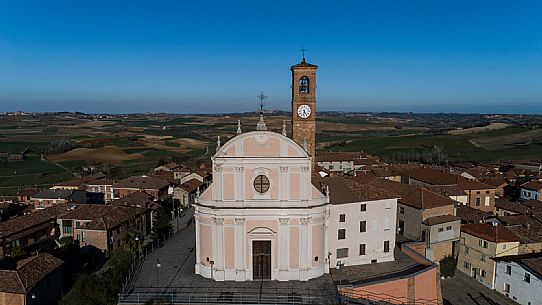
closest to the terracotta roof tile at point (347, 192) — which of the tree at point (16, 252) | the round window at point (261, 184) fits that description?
the round window at point (261, 184)

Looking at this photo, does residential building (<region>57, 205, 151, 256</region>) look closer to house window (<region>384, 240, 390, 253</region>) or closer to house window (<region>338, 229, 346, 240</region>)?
house window (<region>338, 229, 346, 240</region>)

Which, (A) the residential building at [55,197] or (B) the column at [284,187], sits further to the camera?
(A) the residential building at [55,197]

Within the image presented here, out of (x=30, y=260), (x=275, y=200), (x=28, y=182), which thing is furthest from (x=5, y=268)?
(x=28, y=182)

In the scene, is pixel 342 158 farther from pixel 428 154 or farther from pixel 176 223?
pixel 176 223

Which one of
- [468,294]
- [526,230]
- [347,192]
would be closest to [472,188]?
[526,230]

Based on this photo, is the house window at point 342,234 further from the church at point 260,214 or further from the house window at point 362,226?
the church at point 260,214

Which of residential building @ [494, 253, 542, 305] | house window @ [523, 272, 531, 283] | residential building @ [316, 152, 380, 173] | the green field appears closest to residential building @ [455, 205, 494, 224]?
residential building @ [494, 253, 542, 305]

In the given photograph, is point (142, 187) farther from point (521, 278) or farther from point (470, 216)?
point (521, 278)
